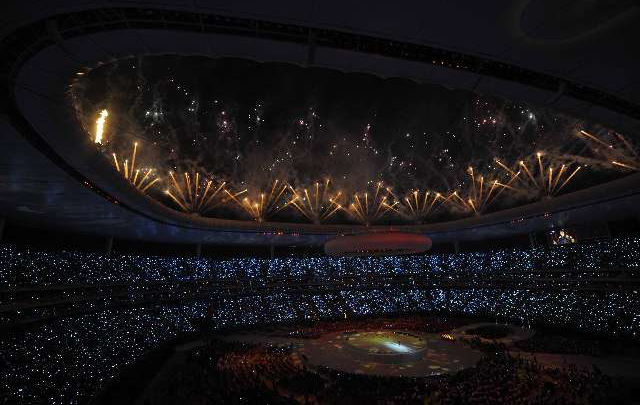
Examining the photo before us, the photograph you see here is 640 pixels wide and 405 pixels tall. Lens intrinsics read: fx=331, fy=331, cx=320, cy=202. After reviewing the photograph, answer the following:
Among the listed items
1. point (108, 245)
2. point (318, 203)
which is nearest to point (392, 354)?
point (318, 203)

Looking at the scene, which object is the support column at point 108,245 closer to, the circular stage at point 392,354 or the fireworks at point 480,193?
the circular stage at point 392,354

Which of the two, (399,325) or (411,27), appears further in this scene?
(399,325)

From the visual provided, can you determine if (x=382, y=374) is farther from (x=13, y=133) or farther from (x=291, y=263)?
(x=291, y=263)

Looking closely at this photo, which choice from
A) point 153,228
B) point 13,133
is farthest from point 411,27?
point 153,228

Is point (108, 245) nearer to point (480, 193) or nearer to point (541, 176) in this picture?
point (480, 193)

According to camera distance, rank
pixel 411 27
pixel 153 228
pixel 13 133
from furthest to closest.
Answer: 1. pixel 153 228
2. pixel 13 133
3. pixel 411 27

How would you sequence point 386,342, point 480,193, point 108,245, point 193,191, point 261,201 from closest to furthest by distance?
1. point 386,342
2. point 108,245
3. point 193,191
4. point 480,193
5. point 261,201
